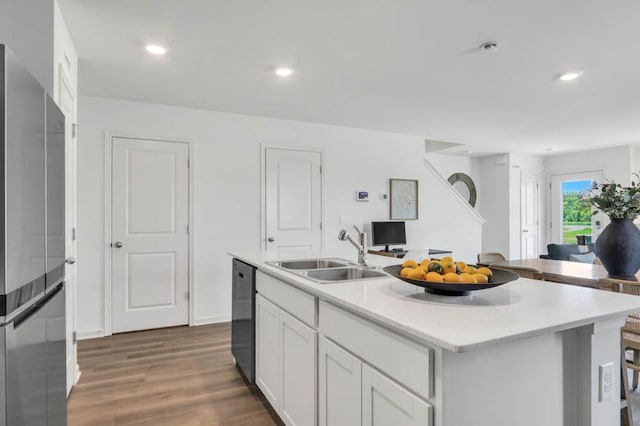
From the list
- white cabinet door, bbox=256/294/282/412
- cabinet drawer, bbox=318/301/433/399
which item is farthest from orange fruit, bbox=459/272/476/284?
white cabinet door, bbox=256/294/282/412

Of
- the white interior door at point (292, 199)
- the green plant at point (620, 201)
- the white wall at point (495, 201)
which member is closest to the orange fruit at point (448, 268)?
the green plant at point (620, 201)

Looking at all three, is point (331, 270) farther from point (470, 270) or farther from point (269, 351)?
point (470, 270)

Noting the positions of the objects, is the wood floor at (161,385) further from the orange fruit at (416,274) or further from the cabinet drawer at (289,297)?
the orange fruit at (416,274)

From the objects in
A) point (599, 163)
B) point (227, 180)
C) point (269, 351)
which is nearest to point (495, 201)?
point (599, 163)

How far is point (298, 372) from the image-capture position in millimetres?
1800

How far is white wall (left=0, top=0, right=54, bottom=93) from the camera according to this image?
1.75 meters

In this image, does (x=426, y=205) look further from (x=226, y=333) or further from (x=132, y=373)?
(x=132, y=373)

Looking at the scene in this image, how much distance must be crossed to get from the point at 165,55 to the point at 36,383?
7.63 feet

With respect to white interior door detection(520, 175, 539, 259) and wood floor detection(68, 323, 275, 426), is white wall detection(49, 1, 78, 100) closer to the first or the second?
wood floor detection(68, 323, 275, 426)

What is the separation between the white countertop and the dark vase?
1388mm

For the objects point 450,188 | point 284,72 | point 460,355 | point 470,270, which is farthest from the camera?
point 450,188

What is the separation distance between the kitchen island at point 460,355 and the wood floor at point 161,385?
824 mm

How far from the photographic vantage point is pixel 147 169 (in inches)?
153

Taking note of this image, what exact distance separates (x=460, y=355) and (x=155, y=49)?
2.74 metres
